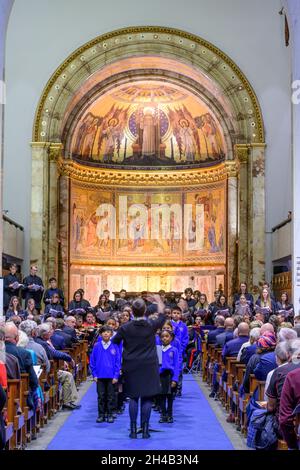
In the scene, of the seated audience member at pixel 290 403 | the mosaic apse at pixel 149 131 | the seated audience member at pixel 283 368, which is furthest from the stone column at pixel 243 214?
the seated audience member at pixel 290 403

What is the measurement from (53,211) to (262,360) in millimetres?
17099

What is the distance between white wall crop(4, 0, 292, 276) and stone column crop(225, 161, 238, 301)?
184 centimetres

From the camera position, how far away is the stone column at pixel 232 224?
27.0m

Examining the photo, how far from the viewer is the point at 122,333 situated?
34.2 ft

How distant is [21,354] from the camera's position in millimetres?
10148

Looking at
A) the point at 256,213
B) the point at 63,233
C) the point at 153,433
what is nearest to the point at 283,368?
the point at 153,433

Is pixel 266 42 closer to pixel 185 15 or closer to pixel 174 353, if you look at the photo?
pixel 185 15

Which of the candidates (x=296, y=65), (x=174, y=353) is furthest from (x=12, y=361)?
(x=296, y=65)

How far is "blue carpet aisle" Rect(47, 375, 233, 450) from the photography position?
33.2ft

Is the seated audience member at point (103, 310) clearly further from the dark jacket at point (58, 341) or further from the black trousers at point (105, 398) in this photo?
the black trousers at point (105, 398)

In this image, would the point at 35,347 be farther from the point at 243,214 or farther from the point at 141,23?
the point at 141,23

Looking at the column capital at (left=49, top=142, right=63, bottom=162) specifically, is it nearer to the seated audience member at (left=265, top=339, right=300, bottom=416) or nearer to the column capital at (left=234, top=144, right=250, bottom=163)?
the column capital at (left=234, top=144, right=250, bottom=163)

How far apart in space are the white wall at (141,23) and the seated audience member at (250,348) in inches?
549

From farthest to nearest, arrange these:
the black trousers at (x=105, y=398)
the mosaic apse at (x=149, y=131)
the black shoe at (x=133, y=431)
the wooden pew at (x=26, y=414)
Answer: the mosaic apse at (x=149, y=131) < the black trousers at (x=105, y=398) < the black shoe at (x=133, y=431) < the wooden pew at (x=26, y=414)
